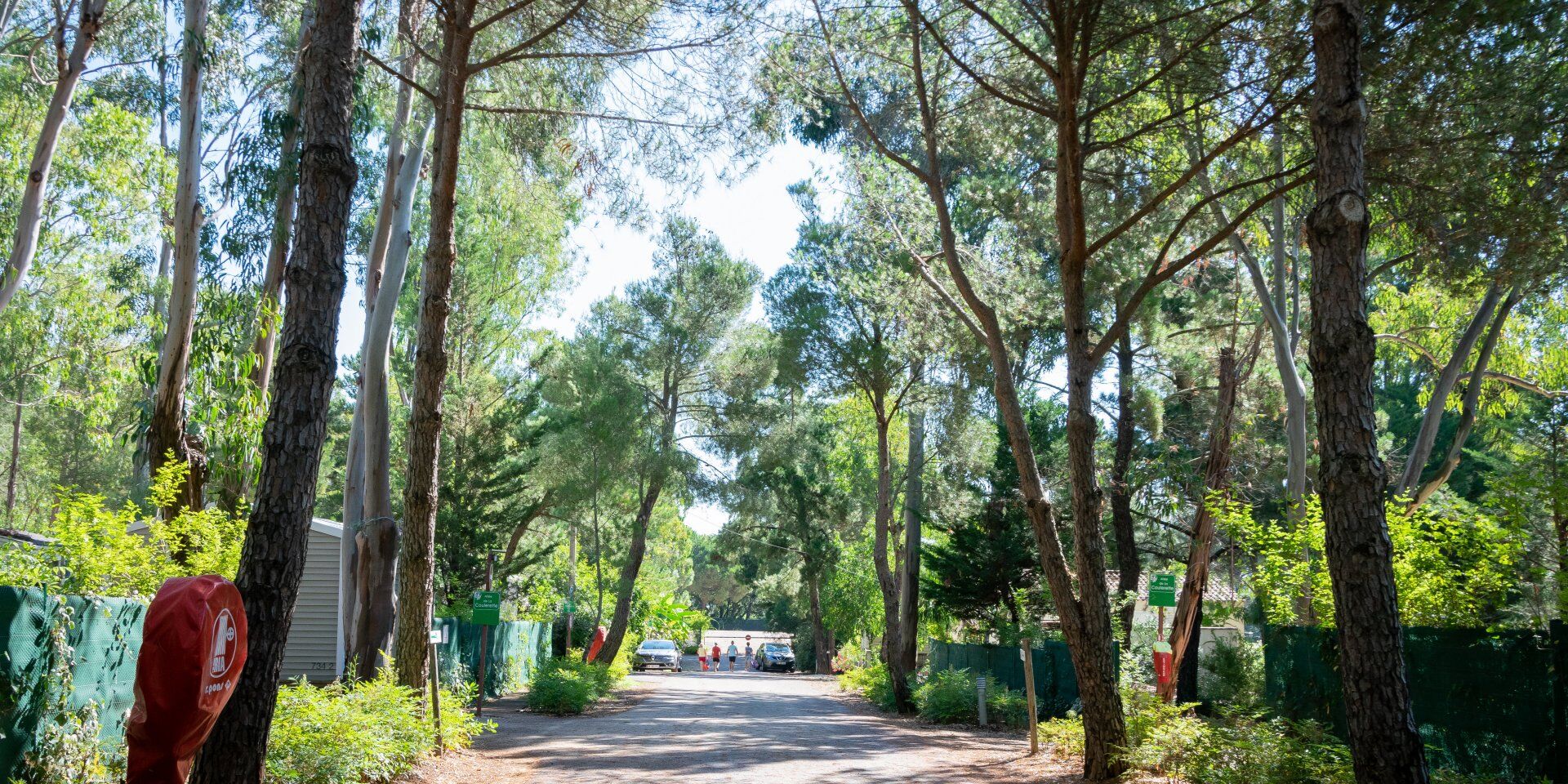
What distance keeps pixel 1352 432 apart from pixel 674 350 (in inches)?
842

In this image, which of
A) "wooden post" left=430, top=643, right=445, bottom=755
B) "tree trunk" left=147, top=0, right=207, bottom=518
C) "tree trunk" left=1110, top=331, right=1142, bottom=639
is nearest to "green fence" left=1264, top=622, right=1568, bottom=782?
"wooden post" left=430, top=643, right=445, bottom=755

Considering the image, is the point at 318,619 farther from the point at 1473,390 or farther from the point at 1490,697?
the point at 1473,390

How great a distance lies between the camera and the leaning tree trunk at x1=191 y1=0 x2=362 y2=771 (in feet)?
19.1

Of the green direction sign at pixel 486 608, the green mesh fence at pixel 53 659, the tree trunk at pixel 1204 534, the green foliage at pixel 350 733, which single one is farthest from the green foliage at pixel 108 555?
the tree trunk at pixel 1204 534

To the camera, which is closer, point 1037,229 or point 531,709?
point 1037,229

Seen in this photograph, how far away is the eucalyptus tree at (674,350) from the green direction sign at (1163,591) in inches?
554

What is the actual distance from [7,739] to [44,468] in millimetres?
46071

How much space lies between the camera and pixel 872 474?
37.4m

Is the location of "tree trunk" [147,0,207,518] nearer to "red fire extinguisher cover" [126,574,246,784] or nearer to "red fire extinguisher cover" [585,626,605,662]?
"red fire extinguisher cover" [126,574,246,784]

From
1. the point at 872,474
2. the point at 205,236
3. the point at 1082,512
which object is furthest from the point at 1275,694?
the point at 872,474

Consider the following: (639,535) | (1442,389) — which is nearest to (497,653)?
(639,535)

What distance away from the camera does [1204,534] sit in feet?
56.9

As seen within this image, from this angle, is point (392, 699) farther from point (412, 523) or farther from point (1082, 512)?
point (1082, 512)

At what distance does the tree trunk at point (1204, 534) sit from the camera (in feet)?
57.0
